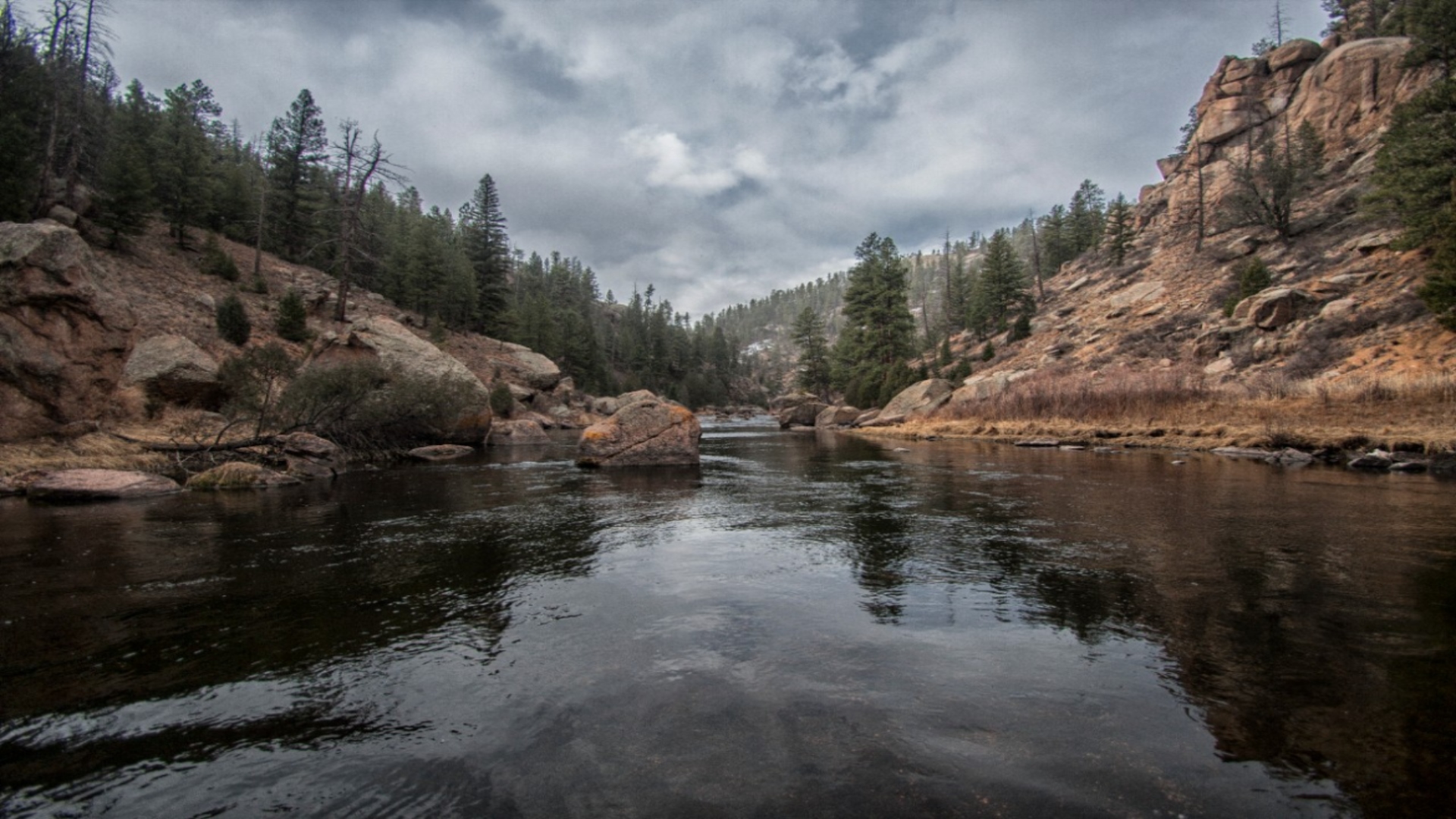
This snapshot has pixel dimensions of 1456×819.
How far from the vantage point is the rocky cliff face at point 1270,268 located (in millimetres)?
25422

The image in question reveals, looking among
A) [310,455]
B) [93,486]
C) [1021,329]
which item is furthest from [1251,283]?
[93,486]

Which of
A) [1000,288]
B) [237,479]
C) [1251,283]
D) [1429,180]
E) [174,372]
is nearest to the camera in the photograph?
[237,479]

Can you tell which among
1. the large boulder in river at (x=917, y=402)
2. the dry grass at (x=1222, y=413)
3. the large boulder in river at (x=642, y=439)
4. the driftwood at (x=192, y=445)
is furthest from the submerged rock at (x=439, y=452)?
the large boulder in river at (x=917, y=402)

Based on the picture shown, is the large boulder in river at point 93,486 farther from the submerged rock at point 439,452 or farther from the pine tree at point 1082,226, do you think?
the pine tree at point 1082,226

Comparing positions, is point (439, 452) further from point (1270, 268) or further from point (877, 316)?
point (1270, 268)

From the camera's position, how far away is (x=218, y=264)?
32625 millimetres

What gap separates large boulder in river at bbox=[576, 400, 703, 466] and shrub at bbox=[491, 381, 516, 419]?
75.2 feet

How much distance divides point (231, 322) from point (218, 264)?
375 inches

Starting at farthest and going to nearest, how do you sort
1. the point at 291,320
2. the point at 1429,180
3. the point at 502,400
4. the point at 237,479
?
the point at 502,400 < the point at 291,320 < the point at 1429,180 < the point at 237,479

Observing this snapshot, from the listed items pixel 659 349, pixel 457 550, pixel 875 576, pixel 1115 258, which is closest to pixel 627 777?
pixel 875 576

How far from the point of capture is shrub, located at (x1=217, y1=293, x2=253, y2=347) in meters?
26.4

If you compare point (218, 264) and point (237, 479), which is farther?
point (218, 264)

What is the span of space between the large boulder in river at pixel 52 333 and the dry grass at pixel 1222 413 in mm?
32899

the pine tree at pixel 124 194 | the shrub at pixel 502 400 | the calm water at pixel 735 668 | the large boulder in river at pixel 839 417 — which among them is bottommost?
the calm water at pixel 735 668
